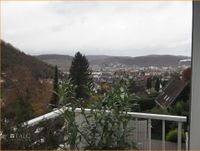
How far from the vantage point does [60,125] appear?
2801mm

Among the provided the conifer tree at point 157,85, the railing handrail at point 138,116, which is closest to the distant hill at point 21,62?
the railing handrail at point 138,116

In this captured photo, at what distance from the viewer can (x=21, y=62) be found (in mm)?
2859

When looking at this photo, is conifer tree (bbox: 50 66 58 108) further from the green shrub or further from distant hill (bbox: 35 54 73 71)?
the green shrub

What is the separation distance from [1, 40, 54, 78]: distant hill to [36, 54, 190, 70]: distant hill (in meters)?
0.07

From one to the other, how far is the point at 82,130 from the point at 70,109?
0.71 feet

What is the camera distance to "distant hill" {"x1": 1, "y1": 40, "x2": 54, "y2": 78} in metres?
2.80

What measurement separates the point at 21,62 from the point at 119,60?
88cm

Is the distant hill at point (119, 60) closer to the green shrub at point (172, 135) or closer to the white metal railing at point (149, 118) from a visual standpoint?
the white metal railing at point (149, 118)

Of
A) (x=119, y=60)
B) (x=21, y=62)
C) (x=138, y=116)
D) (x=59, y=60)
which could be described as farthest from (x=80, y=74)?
(x=138, y=116)

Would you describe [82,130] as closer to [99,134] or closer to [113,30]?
[99,134]

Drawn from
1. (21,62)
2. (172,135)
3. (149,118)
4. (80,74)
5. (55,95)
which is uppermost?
(21,62)

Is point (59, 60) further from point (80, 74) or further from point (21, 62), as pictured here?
point (21, 62)

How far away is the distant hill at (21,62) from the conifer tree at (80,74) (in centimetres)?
20

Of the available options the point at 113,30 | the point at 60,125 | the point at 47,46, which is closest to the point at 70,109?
the point at 60,125
